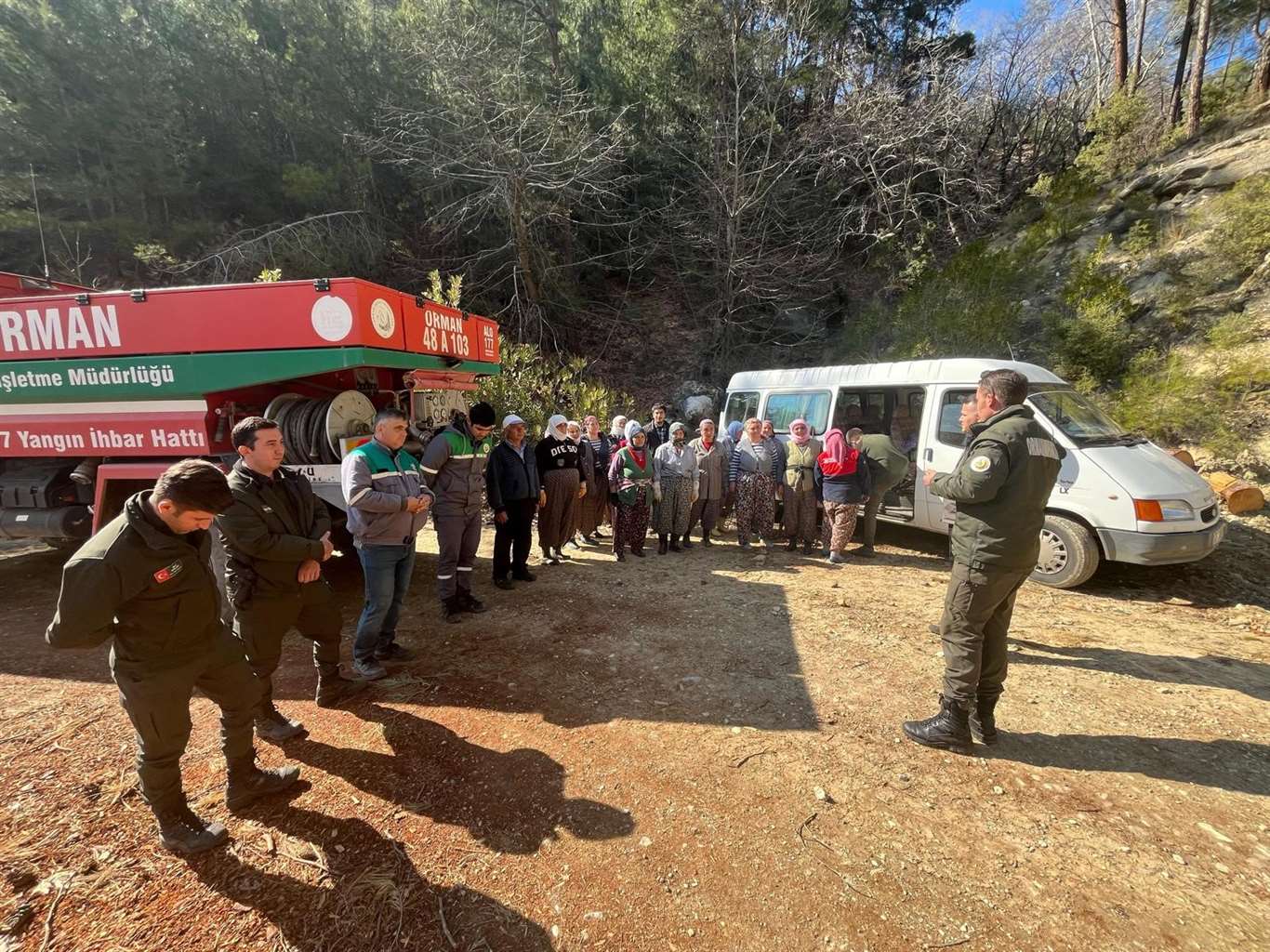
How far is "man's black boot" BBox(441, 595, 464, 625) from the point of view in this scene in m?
4.34

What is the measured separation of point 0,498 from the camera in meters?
4.60

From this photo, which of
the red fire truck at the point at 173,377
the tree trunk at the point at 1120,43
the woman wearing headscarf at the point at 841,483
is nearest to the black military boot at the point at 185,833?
the red fire truck at the point at 173,377

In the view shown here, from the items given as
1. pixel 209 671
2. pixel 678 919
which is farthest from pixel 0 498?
pixel 678 919

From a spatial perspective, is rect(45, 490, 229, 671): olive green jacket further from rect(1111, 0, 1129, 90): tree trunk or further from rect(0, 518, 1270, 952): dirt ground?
rect(1111, 0, 1129, 90): tree trunk

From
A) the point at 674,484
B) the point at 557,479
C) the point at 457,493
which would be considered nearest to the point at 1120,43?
the point at 674,484

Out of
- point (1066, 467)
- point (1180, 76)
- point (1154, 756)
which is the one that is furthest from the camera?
point (1180, 76)

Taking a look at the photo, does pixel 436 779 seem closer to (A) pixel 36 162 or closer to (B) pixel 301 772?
(B) pixel 301 772

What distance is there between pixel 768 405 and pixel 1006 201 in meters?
11.6

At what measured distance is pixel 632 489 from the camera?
5.90 m

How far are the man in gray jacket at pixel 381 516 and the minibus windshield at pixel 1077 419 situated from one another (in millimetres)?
5621

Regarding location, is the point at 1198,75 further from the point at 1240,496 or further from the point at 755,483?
the point at 755,483

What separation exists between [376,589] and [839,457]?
180 inches

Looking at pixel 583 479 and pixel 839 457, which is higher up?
pixel 839 457

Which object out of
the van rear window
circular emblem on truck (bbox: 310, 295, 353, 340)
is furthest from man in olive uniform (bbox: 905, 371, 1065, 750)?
the van rear window
